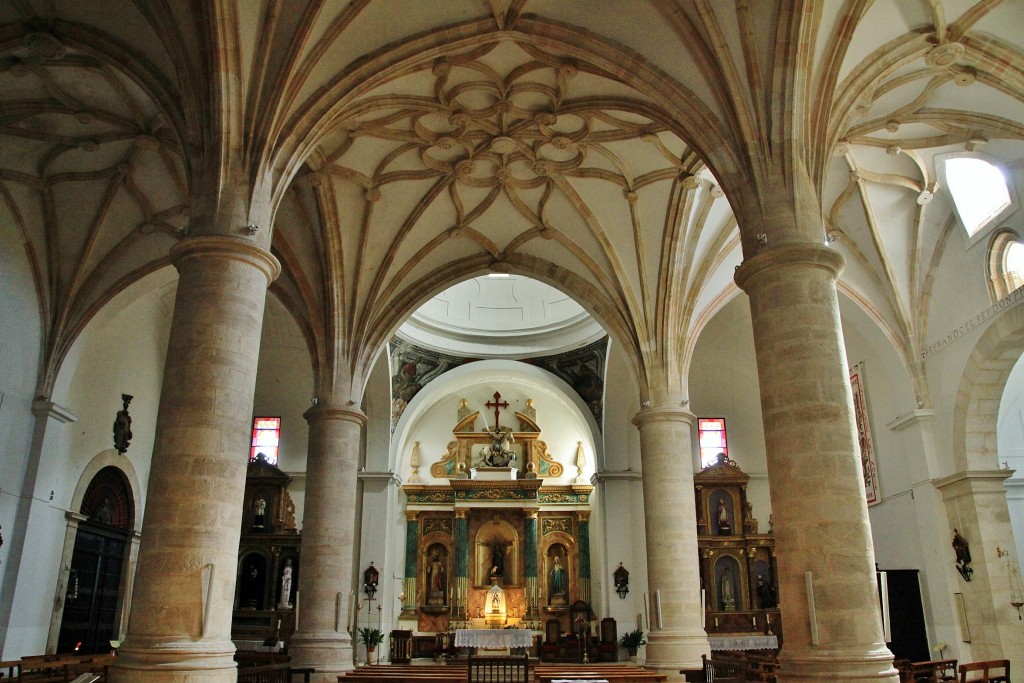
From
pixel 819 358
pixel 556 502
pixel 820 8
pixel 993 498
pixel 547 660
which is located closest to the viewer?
pixel 819 358

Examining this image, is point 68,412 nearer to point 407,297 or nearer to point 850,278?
point 407,297

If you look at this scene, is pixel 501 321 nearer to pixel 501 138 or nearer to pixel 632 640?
pixel 632 640

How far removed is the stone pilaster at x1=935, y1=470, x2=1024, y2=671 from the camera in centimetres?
1512

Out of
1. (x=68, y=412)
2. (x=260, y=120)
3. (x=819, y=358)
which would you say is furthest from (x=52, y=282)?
(x=819, y=358)

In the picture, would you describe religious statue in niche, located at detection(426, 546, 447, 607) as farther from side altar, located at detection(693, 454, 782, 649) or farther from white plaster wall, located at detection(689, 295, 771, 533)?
white plaster wall, located at detection(689, 295, 771, 533)

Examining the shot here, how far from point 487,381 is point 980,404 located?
1539 cm

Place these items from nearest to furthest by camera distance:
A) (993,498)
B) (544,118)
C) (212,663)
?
(212,663), (544,118), (993,498)

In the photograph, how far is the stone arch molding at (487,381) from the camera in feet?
82.6

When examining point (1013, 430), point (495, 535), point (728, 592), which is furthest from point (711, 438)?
point (1013, 430)

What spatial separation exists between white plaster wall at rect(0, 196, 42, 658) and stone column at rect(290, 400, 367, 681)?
5273 mm

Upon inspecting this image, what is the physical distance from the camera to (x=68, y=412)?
54.5 ft

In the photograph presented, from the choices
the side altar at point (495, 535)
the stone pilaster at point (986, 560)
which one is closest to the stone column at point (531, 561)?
the side altar at point (495, 535)

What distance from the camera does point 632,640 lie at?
22.6 meters

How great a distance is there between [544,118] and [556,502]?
16.1 m
